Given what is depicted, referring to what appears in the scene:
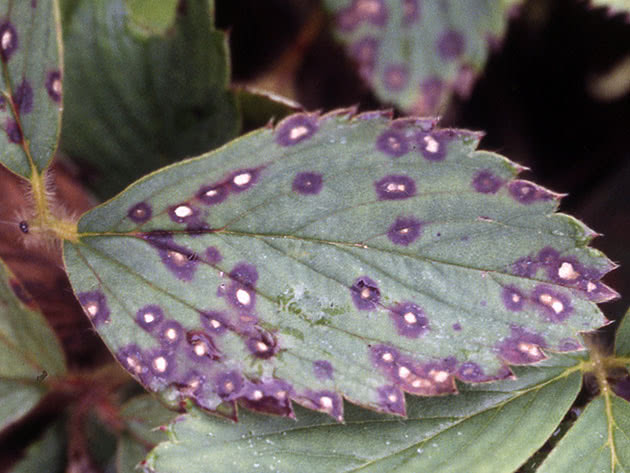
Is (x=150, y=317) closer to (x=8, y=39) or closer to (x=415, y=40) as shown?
(x=8, y=39)

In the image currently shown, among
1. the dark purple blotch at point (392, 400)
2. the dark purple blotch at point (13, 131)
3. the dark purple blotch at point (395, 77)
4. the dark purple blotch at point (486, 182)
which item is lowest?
the dark purple blotch at point (392, 400)

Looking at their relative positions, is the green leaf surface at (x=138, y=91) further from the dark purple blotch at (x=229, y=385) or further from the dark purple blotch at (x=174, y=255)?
the dark purple blotch at (x=229, y=385)

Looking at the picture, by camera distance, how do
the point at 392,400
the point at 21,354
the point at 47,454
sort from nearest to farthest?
the point at 392,400
the point at 21,354
the point at 47,454

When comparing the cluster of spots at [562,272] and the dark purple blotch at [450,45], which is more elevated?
the dark purple blotch at [450,45]

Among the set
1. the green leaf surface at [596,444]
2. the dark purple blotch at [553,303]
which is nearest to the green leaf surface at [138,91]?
the dark purple blotch at [553,303]

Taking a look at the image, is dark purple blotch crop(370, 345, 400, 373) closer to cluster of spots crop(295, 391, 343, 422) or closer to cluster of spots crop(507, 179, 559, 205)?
cluster of spots crop(295, 391, 343, 422)

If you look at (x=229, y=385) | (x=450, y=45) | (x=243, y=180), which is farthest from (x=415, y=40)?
(x=229, y=385)
